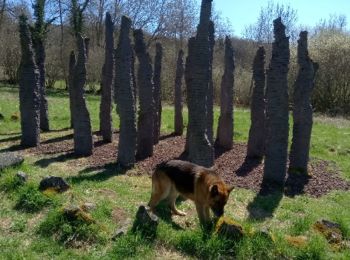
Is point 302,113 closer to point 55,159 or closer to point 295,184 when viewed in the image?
point 295,184

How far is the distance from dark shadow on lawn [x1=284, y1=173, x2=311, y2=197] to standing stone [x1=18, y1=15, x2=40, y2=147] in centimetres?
792

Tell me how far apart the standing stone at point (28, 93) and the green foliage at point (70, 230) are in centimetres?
726

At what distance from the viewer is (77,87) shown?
13.8 m

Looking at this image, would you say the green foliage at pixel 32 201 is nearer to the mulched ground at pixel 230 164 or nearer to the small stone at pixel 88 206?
the small stone at pixel 88 206

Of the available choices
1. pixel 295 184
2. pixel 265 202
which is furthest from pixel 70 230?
pixel 295 184

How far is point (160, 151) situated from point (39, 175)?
435cm

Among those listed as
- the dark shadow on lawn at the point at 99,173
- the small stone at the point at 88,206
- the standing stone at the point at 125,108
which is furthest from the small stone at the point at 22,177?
the standing stone at the point at 125,108

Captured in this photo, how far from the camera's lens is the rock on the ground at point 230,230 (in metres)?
7.46

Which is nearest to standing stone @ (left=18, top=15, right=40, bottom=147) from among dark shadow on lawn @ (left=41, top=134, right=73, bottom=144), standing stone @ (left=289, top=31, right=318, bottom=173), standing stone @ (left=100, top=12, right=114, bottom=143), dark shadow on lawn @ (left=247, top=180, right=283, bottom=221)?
dark shadow on lawn @ (left=41, top=134, right=73, bottom=144)

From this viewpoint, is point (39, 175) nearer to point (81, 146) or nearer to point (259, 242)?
point (81, 146)

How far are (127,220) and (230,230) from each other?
75.3 inches

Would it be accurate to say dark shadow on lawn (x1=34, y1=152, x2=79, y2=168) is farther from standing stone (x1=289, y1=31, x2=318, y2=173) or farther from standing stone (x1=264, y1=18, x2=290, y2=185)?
standing stone (x1=289, y1=31, x2=318, y2=173)

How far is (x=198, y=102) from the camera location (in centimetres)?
1120

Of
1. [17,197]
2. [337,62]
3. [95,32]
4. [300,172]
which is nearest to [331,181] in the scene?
[300,172]
